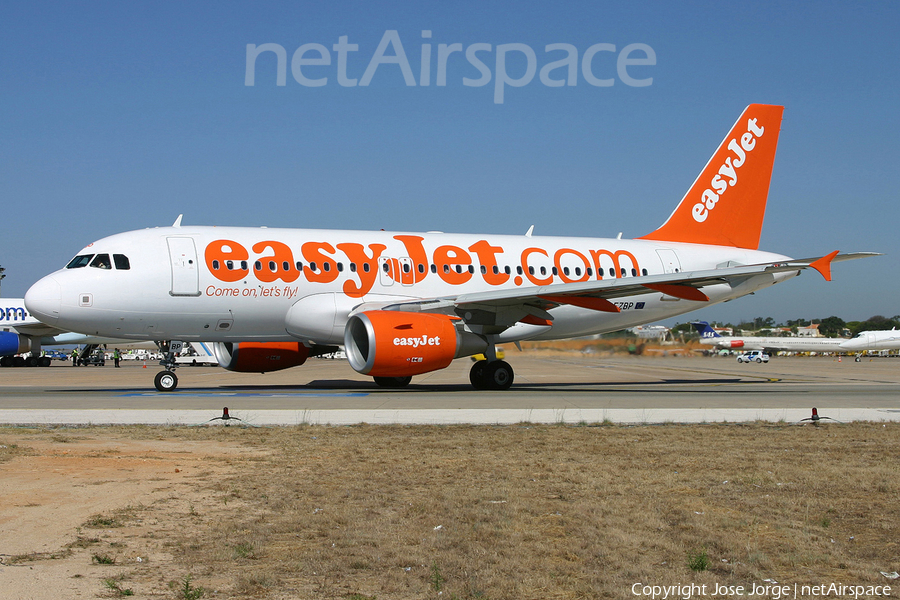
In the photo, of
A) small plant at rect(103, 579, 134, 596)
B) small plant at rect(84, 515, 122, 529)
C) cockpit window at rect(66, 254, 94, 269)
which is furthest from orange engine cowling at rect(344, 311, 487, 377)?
small plant at rect(103, 579, 134, 596)

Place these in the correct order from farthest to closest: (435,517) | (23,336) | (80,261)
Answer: (23,336) < (80,261) < (435,517)

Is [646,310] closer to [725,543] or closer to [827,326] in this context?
[725,543]

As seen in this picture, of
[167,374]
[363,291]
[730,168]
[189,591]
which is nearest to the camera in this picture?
[189,591]

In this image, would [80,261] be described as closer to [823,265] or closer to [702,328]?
[823,265]

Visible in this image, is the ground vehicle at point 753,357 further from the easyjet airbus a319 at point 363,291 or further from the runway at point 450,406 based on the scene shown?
the runway at point 450,406

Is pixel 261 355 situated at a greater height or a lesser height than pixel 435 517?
greater

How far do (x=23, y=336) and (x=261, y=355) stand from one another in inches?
1346

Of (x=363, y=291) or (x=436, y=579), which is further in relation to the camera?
(x=363, y=291)

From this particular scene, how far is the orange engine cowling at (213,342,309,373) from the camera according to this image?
2111 cm

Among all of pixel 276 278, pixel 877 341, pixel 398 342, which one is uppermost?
pixel 276 278

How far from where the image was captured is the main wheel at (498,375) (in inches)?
790

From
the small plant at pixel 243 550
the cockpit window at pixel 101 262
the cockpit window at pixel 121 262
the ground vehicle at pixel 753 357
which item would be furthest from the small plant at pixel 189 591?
the ground vehicle at pixel 753 357

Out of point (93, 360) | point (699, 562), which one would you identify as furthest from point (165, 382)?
point (93, 360)

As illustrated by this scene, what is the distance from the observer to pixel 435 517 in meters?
5.78
